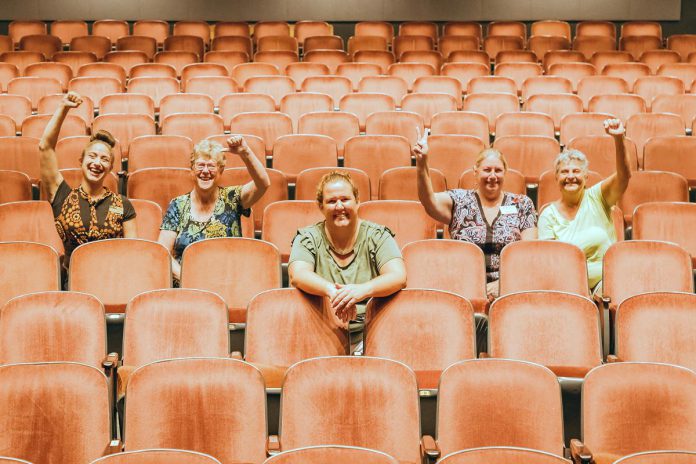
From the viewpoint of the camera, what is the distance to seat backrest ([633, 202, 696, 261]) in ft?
8.19

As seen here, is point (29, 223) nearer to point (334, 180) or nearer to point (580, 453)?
point (334, 180)

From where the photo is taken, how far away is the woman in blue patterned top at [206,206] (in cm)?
231

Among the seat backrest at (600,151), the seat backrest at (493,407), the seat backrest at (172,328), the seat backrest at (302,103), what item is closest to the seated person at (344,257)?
the seat backrest at (172,328)

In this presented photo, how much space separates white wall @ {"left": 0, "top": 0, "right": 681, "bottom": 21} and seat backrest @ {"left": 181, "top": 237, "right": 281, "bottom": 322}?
149 inches

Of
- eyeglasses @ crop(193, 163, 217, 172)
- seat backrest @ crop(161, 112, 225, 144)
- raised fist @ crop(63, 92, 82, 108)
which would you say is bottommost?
eyeglasses @ crop(193, 163, 217, 172)

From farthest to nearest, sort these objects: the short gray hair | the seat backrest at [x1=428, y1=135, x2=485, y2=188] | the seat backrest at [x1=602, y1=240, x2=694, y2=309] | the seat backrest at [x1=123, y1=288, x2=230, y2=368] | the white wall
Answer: the white wall → the seat backrest at [x1=428, y1=135, x2=485, y2=188] → the short gray hair → the seat backrest at [x1=602, y1=240, x2=694, y2=309] → the seat backrest at [x1=123, y1=288, x2=230, y2=368]

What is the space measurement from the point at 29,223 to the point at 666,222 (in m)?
1.80

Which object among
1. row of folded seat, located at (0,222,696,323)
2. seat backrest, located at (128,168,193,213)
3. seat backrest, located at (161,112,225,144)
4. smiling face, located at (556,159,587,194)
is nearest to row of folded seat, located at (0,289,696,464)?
row of folded seat, located at (0,222,696,323)

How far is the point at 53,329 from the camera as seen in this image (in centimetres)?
186

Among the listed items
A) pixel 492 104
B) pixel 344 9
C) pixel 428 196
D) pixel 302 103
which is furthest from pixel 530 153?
pixel 344 9

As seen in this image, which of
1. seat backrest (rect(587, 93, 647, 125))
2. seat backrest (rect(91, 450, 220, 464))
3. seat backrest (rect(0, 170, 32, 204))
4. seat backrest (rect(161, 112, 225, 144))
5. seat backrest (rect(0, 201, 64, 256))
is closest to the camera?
seat backrest (rect(91, 450, 220, 464))

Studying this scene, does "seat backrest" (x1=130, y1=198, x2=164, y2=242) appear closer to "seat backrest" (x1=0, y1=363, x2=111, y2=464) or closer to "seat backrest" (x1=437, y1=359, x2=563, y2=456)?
"seat backrest" (x1=0, y1=363, x2=111, y2=464)

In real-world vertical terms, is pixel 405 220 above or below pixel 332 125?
below

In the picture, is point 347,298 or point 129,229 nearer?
point 347,298
